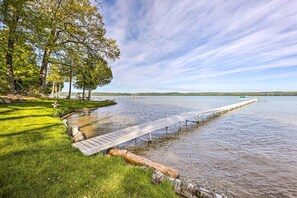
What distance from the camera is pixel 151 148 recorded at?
8.02m

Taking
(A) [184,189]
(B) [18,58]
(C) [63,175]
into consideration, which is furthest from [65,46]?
(A) [184,189]

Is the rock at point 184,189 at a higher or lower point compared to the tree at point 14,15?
lower

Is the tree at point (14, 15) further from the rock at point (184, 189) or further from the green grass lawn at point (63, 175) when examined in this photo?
the rock at point (184, 189)

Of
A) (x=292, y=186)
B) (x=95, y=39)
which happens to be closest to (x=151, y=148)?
(x=292, y=186)

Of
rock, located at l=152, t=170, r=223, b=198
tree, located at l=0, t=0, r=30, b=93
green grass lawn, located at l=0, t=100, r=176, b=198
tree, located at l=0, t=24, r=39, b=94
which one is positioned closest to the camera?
green grass lawn, located at l=0, t=100, r=176, b=198

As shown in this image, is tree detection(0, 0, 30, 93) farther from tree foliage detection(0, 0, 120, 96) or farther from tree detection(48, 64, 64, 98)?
tree detection(48, 64, 64, 98)

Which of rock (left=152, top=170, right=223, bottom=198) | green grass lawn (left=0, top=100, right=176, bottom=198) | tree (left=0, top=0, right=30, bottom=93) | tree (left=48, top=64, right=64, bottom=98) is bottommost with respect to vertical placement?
rock (left=152, top=170, right=223, bottom=198)

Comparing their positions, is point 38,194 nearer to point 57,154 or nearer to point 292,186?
point 57,154

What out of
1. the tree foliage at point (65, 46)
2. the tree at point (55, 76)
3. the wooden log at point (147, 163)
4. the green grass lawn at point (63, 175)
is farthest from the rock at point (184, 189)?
the tree at point (55, 76)

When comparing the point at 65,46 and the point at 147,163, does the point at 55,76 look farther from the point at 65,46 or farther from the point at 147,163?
the point at 147,163

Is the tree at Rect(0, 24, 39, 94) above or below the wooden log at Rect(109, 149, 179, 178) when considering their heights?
above

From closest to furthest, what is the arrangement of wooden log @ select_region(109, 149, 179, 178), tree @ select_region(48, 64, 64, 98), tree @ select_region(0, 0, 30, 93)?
wooden log @ select_region(109, 149, 179, 178) → tree @ select_region(0, 0, 30, 93) → tree @ select_region(48, 64, 64, 98)

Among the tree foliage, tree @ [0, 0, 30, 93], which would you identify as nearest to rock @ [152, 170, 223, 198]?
tree @ [0, 0, 30, 93]

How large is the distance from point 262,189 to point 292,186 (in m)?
1.09
